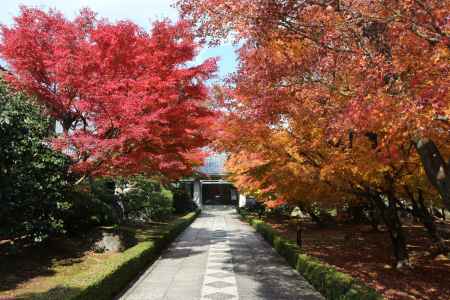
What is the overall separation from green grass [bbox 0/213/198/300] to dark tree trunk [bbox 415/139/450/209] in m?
5.80

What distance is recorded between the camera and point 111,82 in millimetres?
11906

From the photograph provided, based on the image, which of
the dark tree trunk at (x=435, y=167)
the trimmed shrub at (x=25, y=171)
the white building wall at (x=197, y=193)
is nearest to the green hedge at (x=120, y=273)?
the trimmed shrub at (x=25, y=171)

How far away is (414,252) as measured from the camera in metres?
Answer: 14.9

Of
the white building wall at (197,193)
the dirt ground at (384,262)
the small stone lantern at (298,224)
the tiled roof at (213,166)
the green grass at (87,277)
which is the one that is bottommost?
the dirt ground at (384,262)

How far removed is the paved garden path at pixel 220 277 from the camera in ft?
29.1

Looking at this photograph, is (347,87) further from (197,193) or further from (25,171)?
(197,193)

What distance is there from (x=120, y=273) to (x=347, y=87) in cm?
602

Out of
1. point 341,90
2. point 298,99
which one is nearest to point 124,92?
point 298,99

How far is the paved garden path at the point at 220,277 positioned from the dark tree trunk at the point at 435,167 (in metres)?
3.68

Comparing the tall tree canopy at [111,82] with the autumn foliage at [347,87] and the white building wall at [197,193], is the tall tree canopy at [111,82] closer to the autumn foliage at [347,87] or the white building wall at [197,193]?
the autumn foliage at [347,87]

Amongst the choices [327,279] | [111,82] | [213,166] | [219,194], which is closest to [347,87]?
[327,279]

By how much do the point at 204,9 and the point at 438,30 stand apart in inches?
145

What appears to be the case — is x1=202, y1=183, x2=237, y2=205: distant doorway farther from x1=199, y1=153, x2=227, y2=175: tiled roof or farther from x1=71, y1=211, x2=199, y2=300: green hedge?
x1=71, y1=211, x2=199, y2=300: green hedge

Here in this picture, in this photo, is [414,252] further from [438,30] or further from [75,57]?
[75,57]
